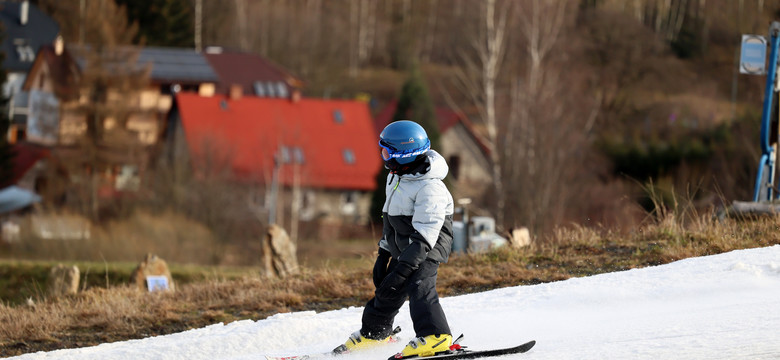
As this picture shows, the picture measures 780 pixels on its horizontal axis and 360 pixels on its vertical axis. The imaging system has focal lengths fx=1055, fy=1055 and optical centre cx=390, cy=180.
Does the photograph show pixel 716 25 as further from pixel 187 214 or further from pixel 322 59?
pixel 322 59

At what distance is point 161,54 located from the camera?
203 ft

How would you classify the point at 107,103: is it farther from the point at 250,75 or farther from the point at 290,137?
the point at 250,75

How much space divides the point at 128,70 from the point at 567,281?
43.9 metres

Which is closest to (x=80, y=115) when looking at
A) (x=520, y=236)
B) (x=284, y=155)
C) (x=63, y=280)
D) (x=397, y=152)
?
(x=284, y=155)

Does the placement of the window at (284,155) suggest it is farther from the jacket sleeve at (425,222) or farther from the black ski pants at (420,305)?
the jacket sleeve at (425,222)

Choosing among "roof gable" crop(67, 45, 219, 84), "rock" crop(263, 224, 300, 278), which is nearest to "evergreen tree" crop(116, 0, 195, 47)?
"roof gable" crop(67, 45, 219, 84)

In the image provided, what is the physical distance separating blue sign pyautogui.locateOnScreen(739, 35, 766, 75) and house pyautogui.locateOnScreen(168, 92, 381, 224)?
3378cm

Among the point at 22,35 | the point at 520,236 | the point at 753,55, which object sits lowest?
the point at 22,35

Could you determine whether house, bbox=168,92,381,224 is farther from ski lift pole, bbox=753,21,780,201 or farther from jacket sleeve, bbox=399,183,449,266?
jacket sleeve, bbox=399,183,449,266

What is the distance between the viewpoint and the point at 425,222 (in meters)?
6.00

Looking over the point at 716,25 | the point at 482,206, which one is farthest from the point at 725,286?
the point at 482,206

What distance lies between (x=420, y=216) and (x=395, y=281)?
396 mm

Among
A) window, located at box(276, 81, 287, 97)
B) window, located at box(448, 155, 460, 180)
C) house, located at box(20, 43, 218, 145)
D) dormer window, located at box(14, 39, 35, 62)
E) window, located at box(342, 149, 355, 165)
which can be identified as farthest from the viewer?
dormer window, located at box(14, 39, 35, 62)

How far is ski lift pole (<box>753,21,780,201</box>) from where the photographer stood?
12.2m
